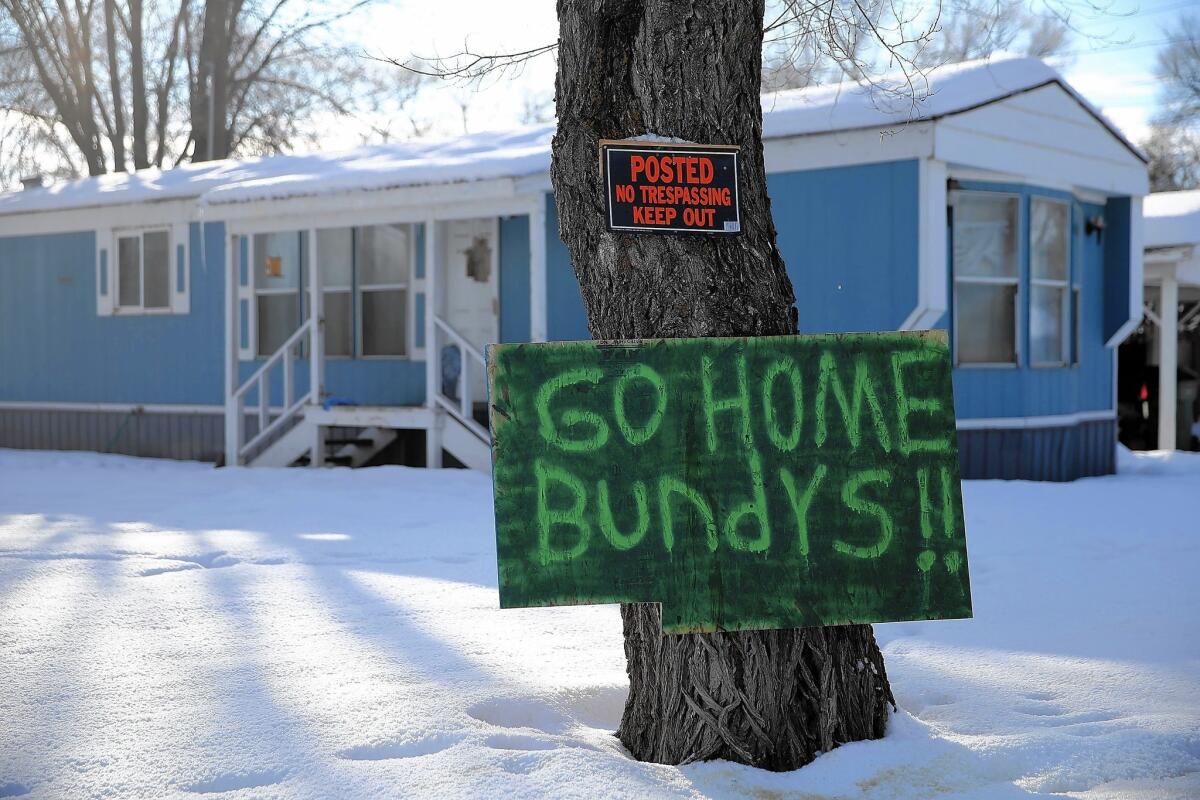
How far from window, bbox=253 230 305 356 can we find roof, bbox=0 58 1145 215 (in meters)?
0.77

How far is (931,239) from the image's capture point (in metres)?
9.26

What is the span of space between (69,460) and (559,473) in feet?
38.3

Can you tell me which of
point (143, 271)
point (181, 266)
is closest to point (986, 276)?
point (181, 266)

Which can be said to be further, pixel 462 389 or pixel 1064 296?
pixel 462 389

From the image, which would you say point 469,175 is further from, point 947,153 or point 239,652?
point 239,652

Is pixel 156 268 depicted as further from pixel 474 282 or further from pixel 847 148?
pixel 847 148

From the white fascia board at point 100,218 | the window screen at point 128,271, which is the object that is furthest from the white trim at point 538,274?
the window screen at point 128,271

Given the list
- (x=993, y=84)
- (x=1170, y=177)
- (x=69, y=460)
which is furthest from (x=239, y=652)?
(x=1170, y=177)

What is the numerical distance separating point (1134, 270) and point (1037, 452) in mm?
2208

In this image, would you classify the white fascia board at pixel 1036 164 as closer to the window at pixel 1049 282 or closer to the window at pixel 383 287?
the window at pixel 1049 282

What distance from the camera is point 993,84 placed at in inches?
392

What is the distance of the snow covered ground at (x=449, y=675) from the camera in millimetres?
3275

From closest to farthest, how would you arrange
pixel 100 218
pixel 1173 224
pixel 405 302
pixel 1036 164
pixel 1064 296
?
pixel 1036 164 < pixel 1064 296 < pixel 405 302 < pixel 1173 224 < pixel 100 218

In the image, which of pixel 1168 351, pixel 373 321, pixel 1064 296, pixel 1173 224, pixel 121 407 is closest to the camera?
pixel 1064 296
